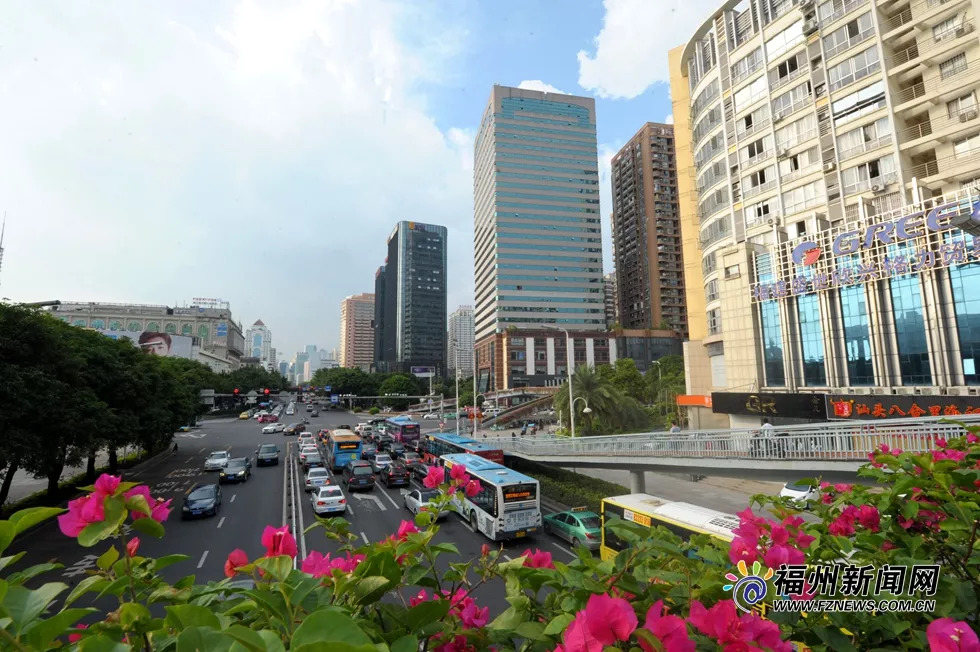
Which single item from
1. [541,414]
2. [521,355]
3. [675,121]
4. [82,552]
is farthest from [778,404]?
[521,355]

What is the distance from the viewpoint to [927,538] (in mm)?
3006

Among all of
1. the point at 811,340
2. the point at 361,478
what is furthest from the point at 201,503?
the point at 811,340

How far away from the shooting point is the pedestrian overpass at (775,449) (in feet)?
40.4

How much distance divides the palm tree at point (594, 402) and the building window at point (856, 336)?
12.2 meters

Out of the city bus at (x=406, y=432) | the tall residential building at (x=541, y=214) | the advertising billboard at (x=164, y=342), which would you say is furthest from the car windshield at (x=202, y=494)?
the advertising billboard at (x=164, y=342)

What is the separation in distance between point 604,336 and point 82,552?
84.2 metres

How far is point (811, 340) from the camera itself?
77.8ft

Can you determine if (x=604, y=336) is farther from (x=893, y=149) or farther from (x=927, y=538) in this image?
(x=927, y=538)

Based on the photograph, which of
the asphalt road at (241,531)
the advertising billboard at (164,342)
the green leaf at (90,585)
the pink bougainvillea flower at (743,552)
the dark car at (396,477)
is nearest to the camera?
the green leaf at (90,585)

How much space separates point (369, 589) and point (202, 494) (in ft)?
73.5

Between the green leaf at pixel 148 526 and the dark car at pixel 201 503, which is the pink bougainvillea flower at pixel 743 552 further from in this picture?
the dark car at pixel 201 503

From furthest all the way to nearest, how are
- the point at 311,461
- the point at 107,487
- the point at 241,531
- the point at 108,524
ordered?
the point at 311,461, the point at 241,531, the point at 107,487, the point at 108,524

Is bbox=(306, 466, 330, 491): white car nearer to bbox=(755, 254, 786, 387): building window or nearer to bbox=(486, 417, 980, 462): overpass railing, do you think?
bbox=(486, 417, 980, 462): overpass railing

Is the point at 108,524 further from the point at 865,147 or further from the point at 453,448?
the point at 865,147
